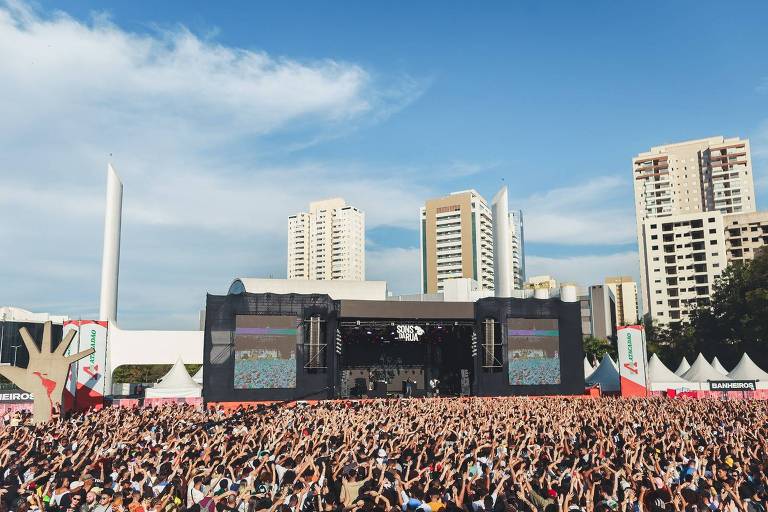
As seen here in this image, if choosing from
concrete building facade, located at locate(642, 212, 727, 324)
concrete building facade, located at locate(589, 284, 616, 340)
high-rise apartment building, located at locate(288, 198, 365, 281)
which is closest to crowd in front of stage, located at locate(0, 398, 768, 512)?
concrete building facade, located at locate(589, 284, 616, 340)

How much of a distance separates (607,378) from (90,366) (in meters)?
25.3

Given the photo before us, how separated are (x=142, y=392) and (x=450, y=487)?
2980cm

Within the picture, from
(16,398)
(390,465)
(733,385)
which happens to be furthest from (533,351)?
(390,465)

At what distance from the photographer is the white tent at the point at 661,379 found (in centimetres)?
3309

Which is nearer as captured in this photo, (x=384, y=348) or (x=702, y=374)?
(x=384, y=348)

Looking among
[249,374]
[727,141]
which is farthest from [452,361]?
[727,141]

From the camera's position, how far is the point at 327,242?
174500mm

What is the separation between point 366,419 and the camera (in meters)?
15.5

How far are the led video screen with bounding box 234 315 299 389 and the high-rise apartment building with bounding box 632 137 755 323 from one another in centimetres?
7327

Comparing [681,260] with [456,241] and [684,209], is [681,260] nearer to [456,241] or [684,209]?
[684,209]

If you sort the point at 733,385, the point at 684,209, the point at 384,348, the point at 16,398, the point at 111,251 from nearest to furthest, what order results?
the point at 16,398
the point at 733,385
the point at 384,348
the point at 111,251
the point at 684,209

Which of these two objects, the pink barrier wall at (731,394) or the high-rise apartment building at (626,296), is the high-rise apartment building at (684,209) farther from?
the pink barrier wall at (731,394)

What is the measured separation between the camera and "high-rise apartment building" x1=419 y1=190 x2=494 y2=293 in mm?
147250

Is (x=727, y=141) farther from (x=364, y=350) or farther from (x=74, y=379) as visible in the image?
(x=74, y=379)
